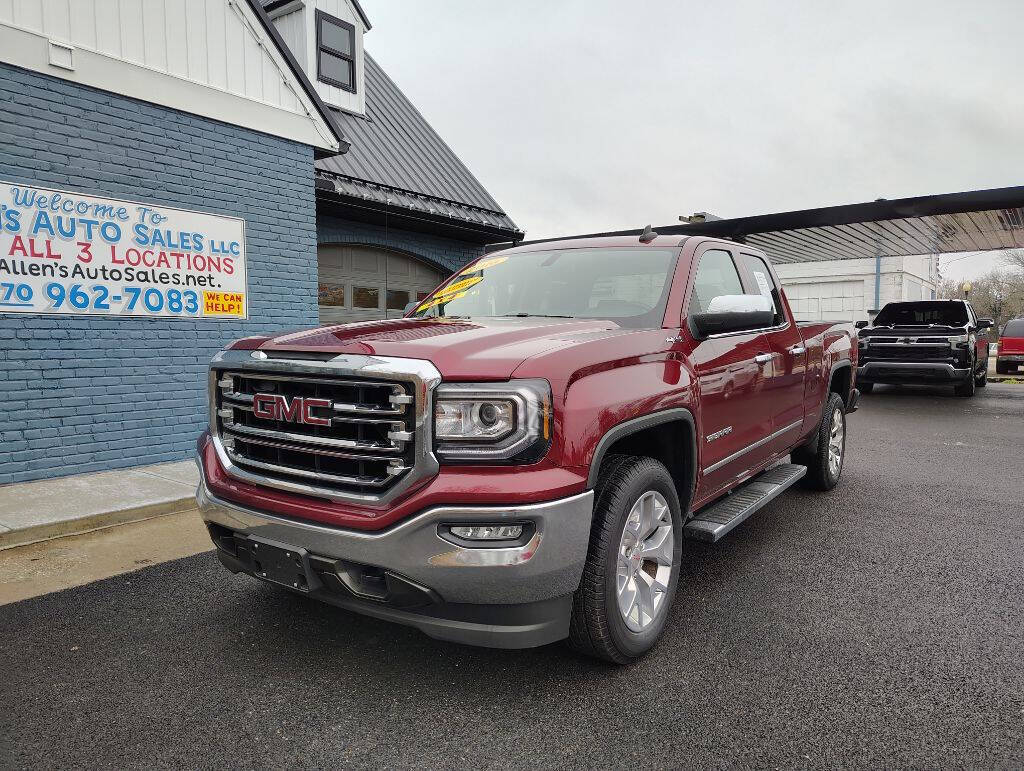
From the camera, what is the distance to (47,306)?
6277 millimetres

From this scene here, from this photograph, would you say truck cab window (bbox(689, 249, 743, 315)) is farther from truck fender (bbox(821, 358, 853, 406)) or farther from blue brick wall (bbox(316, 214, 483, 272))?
blue brick wall (bbox(316, 214, 483, 272))

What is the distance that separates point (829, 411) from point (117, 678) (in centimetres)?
521

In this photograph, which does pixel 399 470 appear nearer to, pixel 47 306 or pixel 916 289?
pixel 47 306

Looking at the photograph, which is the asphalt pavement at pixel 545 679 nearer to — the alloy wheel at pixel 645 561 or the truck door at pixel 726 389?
the alloy wheel at pixel 645 561

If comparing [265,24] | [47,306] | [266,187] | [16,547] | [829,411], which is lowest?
[16,547]

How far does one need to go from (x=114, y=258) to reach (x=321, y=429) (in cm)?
506

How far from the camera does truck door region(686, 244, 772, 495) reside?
357 centimetres

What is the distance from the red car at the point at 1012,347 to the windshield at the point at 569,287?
56.8ft

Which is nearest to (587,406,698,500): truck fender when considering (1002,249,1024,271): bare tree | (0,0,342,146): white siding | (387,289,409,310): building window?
(0,0,342,146): white siding

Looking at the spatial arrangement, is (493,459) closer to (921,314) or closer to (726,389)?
(726,389)

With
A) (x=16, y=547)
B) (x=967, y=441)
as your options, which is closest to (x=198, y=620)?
(x=16, y=547)

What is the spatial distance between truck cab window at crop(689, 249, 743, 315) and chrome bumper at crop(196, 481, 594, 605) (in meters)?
1.63

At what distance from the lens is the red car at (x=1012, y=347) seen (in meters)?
17.1

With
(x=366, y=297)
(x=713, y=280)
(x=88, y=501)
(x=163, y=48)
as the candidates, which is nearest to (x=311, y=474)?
(x=713, y=280)
